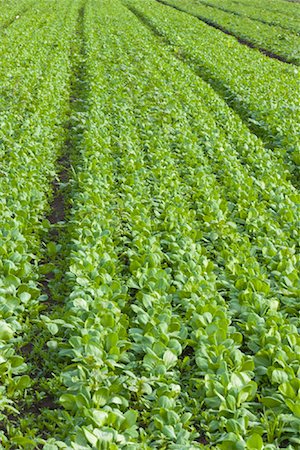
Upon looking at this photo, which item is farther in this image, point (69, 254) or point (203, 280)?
point (69, 254)

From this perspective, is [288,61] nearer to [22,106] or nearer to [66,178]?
[22,106]

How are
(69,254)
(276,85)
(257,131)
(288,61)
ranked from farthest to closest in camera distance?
(288,61) → (276,85) → (257,131) → (69,254)

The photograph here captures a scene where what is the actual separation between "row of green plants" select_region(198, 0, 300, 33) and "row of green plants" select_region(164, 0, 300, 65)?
0.46m

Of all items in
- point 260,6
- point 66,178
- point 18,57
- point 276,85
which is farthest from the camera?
point 260,6

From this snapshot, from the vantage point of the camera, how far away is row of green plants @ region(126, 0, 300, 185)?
9.21 metres

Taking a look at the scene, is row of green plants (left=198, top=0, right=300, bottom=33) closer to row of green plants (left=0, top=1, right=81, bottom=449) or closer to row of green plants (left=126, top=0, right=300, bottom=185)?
row of green plants (left=126, top=0, right=300, bottom=185)

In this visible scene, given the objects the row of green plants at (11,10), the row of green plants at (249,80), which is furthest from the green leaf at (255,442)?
the row of green plants at (11,10)

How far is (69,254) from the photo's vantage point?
554 cm

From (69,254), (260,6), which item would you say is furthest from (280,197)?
(260,6)

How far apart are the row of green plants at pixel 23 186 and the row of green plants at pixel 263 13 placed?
12.6 meters

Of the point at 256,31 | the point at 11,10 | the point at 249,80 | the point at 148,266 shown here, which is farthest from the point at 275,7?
the point at 148,266

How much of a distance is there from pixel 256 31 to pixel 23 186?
18.2 metres

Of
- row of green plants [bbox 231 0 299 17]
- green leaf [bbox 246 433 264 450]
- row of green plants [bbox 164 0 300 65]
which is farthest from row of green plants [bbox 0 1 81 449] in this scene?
row of green plants [bbox 231 0 299 17]

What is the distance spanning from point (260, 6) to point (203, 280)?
3102 cm
